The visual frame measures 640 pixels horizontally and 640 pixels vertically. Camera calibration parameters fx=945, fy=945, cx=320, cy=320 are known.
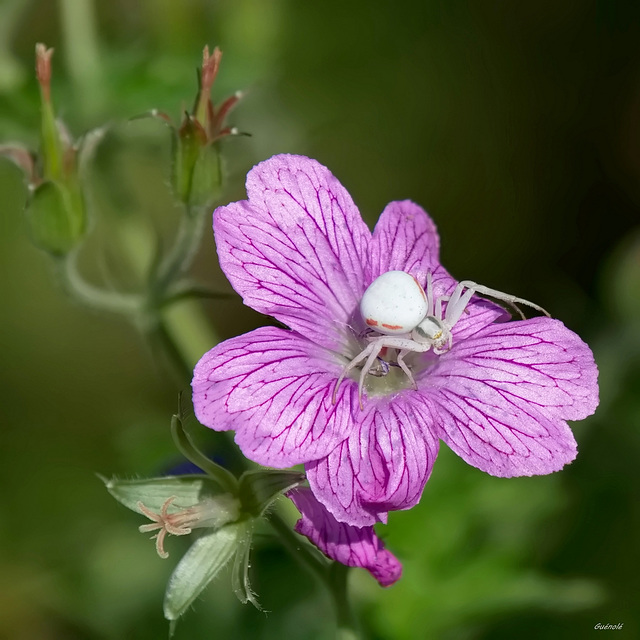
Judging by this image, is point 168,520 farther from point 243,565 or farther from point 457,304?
point 457,304

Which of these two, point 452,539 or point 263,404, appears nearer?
point 263,404

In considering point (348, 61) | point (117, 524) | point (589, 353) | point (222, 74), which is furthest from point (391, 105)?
point (589, 353)

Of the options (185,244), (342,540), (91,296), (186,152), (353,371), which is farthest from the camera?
(91,296)

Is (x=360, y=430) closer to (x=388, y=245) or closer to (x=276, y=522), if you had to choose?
(x=276, y=522)

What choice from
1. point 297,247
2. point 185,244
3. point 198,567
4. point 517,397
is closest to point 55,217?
point 185,244

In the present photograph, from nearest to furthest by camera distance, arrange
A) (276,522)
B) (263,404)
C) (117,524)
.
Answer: (263,404) < (276,522) < (117,524)
